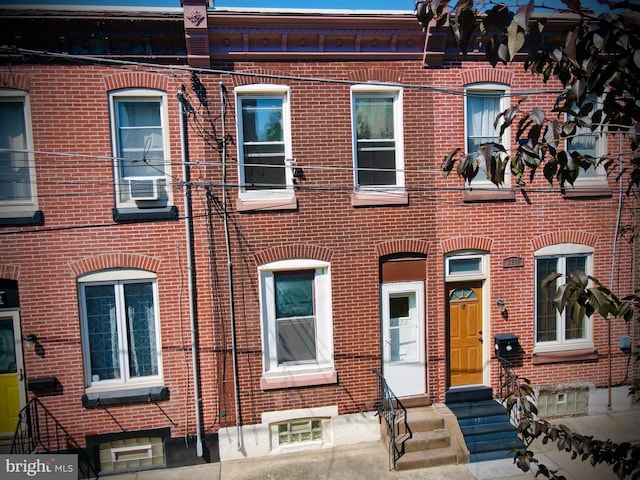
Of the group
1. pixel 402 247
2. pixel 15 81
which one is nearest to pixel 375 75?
pixel 402 247

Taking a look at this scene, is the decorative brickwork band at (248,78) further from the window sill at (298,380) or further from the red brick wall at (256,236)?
the window sill at (298,380)

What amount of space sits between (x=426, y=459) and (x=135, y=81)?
25.0ft

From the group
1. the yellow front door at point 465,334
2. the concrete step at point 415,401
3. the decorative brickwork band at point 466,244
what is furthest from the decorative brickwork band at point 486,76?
the concrete step at point 415,401

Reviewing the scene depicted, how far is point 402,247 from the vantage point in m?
7.12

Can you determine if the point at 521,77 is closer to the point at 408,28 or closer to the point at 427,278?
the point at 408,28

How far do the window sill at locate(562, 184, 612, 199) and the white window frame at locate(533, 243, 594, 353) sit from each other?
917 millimetres

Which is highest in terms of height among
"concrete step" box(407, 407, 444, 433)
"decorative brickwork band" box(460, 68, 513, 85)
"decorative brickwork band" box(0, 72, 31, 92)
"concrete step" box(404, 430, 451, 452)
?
"decorative brickwork band" box(460, 68, 513, 85)

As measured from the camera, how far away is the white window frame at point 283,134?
6.68 metres

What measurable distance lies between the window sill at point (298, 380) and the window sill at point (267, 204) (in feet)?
9.37

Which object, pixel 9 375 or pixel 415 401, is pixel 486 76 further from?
pixel 9 375

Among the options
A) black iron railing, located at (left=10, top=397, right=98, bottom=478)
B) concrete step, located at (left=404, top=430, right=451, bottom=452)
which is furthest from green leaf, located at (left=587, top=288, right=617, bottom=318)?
black iron railing, located at (left=10, top=397, right=98, bottom=478)

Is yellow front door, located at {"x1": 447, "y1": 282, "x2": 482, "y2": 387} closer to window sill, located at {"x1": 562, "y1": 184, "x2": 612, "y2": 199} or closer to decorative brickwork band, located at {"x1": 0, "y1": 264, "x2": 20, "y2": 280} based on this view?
window sill, located at {"x1": 562, "y1": 184, "x2": 612, "y2": 199}

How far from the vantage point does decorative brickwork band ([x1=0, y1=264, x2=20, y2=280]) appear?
6.24 m

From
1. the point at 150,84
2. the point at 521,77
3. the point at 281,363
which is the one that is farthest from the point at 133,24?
the point at 521,77
